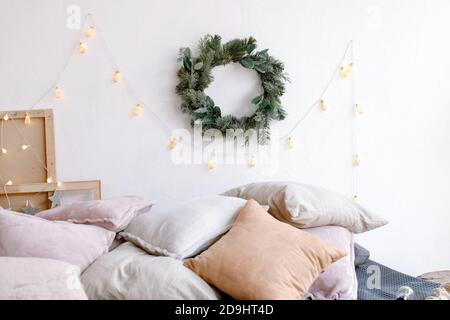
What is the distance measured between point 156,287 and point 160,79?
4.07 ft

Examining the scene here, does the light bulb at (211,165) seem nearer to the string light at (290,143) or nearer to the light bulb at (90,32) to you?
the string light at (290,143)

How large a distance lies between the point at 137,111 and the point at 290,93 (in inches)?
30.5

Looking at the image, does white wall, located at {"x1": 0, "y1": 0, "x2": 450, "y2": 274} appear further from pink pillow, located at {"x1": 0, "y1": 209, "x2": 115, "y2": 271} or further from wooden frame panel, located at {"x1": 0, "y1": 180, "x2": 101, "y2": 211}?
pink pillow, located at {"x1": 0, "y1": 209, "x2": 115, "y2": 271}

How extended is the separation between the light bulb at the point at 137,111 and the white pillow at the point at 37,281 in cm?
108

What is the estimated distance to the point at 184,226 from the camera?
56.9 inches

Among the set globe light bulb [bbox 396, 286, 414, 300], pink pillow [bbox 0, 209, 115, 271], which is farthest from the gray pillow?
pink pillow [bbox 0, 209, 115, 271]

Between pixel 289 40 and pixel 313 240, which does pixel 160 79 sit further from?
pixel 313 240

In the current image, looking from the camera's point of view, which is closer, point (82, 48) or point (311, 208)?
point (311, 208)

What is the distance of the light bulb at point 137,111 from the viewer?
2.12 meters

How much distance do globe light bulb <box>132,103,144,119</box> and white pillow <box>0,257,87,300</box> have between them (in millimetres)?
1081

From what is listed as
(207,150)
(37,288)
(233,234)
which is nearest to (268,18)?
(207,150)

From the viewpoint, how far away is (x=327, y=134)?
7.18ft

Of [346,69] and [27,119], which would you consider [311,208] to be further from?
Answer: [27,119]

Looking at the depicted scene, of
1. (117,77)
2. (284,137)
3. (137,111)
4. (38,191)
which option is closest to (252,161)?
(284,137)
